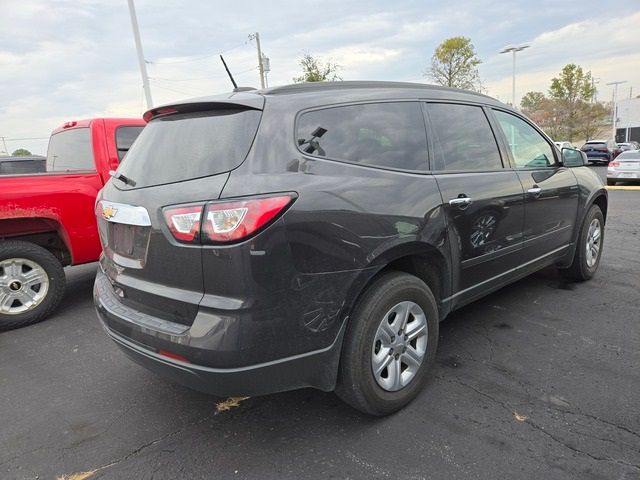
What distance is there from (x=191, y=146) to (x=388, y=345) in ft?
4.85

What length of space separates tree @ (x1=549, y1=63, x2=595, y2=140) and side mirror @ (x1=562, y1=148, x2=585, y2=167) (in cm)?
4158

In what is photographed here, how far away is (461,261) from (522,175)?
109 cm

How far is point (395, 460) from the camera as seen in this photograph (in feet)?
7.32

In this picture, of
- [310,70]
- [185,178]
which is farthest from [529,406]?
[310,70]

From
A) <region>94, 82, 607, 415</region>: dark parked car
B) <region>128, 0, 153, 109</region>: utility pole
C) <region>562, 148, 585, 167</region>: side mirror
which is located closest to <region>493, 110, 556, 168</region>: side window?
<region>562, 148, 585, 167</region>: side mirror

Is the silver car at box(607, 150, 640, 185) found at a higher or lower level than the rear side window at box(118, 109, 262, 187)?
lower

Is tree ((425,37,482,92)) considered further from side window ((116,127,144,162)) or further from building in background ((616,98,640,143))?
building in background ((616,98,640,143))

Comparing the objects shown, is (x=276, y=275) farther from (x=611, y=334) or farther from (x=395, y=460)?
(x=611, y=334)

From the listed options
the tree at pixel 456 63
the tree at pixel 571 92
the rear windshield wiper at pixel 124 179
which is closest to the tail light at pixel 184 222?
the rear windshield wiper at pixel 124 179

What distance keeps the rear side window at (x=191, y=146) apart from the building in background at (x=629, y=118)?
230 feet

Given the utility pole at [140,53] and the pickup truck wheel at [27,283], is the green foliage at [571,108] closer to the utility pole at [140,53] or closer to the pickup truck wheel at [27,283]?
the utility pole at [140,53]

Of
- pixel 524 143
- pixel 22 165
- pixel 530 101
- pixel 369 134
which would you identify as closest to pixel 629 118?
pixel 530 101

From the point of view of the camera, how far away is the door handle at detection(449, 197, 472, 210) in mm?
2793

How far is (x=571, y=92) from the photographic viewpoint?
39750 mm
